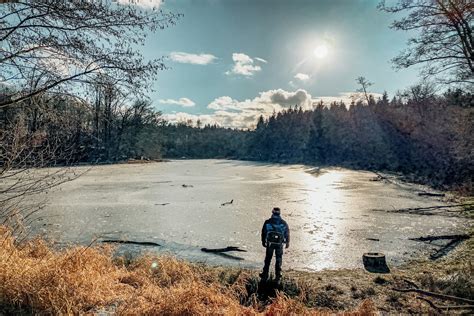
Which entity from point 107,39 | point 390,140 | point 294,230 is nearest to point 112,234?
point 294,230

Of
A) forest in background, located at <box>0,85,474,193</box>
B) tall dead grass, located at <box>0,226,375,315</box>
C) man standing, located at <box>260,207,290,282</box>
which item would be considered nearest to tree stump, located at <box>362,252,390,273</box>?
man standing, located at <box>260,207,290,282</box>

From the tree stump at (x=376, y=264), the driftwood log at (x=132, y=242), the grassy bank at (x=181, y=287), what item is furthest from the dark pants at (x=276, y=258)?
the driftwood log at (x=132, y=242)

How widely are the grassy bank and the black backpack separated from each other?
0.76 m

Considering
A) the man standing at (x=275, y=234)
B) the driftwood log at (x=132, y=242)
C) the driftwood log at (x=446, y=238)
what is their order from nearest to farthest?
1. the man standing at (x=275, y=234)
2. the driftwood log at (x=446, y=238)
3. the driftwood log at (x=132, y=242)

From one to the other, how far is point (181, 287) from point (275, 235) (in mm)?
2525

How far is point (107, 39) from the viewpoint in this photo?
427cm

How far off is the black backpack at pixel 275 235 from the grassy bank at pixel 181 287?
0.76m

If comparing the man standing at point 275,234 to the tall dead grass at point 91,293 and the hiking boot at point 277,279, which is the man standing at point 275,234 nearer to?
the hiking boot at point 277,279

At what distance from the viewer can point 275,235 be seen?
744 centimetres

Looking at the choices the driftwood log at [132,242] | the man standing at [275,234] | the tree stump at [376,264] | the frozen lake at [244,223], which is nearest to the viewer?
the man standing at [275,234]

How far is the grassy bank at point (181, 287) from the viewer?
449cm

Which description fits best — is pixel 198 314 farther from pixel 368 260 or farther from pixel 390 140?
pixel 390 140

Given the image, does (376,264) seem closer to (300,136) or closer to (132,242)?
(132,242)

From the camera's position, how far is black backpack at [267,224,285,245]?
24.4ft
